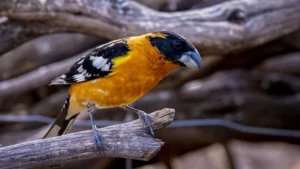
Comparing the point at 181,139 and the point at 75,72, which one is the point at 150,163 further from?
the point at 75,72

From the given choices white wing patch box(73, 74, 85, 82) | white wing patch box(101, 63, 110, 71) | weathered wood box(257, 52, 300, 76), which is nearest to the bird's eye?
white wing patch box(101, 63, 110, 71)

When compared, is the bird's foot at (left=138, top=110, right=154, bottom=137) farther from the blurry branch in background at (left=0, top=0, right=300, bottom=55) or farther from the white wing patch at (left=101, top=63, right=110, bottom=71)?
the blurry branch in background at (left=0, top=0, right=300, bottom=55)

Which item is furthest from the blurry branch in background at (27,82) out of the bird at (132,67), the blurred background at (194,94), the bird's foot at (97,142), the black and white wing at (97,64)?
the bird's foot at (97,142)

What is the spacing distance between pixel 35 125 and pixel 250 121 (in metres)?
1.73

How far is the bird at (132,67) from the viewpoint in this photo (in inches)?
97.3

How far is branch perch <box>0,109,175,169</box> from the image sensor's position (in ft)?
7.45

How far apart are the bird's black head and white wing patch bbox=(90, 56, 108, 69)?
10.3 inches

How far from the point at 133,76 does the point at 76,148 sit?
41 cm

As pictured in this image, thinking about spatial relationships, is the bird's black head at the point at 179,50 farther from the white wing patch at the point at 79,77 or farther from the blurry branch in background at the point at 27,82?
the blurry branch in background at the point at 27,82

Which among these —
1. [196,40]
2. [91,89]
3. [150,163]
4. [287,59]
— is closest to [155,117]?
[91,89]

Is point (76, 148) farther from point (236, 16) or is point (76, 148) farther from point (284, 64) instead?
point (284, 64)

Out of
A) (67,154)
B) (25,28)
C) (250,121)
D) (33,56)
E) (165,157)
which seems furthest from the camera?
(165,157)

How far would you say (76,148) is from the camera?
7.54 ft

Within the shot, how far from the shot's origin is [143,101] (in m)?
4.57
